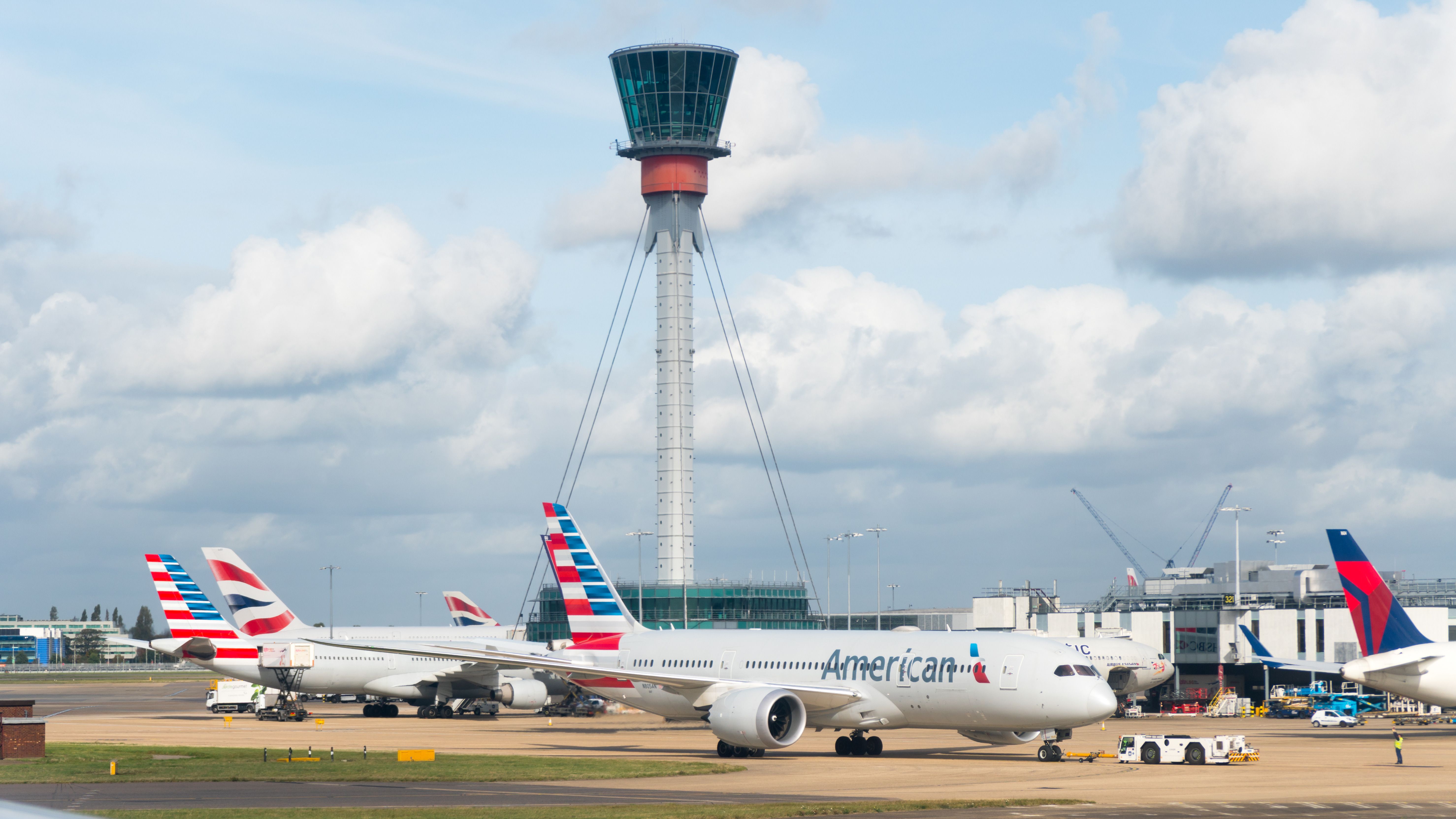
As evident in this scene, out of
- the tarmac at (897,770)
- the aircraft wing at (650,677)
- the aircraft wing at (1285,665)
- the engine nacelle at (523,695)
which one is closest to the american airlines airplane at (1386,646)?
the tarmac at (897,770)

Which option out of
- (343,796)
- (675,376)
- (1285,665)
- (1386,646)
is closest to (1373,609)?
(1386,646)

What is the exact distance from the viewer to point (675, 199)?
152500mm

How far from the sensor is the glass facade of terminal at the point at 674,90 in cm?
14838

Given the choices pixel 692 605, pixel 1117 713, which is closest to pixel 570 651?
pixel 1117 713

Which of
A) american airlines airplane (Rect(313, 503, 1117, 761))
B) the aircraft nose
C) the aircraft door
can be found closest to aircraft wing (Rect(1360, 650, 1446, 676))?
american airlines airplane (Rect(313, 503, 1117, 761))

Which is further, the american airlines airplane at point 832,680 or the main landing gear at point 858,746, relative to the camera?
the main landing gear at point 858,746

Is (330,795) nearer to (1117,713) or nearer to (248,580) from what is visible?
(248,580)

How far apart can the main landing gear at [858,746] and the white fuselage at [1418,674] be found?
2414 cm

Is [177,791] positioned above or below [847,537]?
below

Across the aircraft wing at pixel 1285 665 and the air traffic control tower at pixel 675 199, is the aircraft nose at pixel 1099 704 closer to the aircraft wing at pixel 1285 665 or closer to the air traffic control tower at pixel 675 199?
the aircraft wing at pixel 1285 665

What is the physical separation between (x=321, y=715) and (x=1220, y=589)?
7183 cm

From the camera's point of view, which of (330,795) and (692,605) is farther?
(692,605)

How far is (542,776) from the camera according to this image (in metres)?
41.6

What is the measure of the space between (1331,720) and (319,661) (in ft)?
178
